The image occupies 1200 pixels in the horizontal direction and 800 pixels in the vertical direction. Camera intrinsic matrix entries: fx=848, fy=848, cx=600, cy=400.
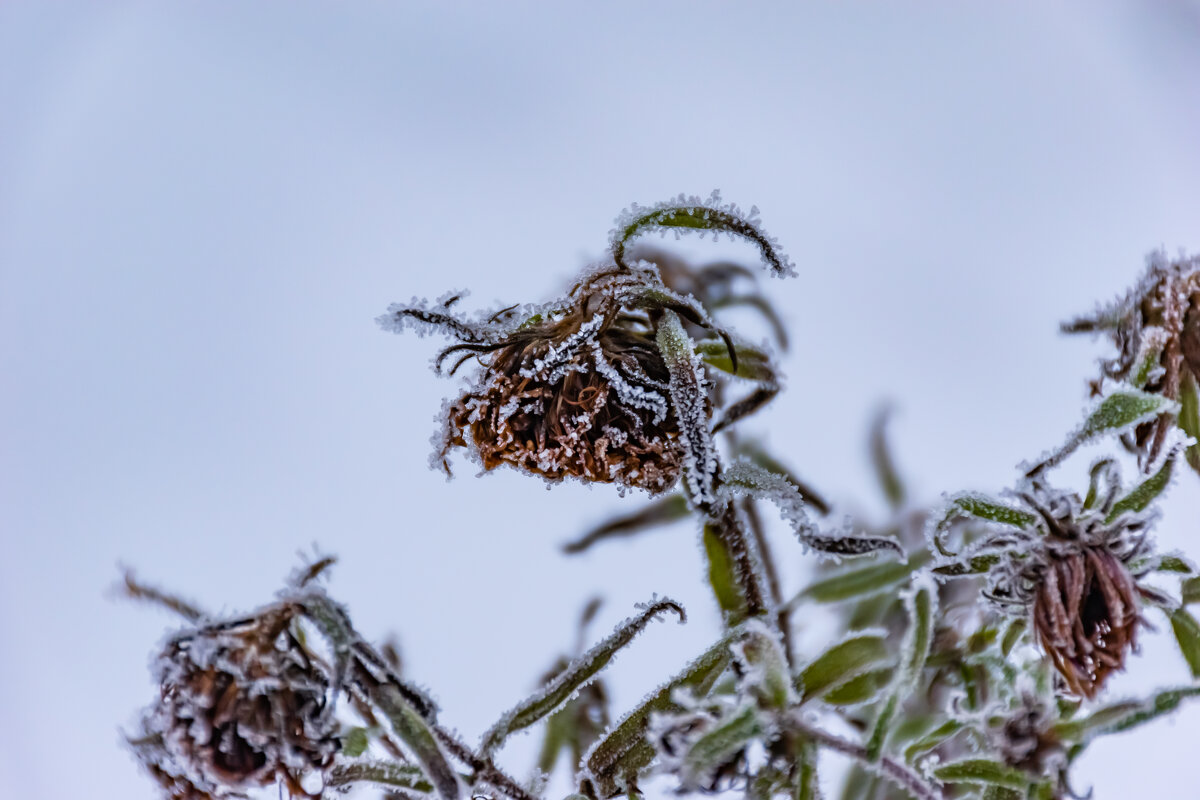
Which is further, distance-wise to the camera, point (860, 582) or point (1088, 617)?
point (860, 582)

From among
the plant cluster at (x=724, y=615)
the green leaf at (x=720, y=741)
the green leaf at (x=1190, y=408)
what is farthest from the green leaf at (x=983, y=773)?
the green leaf at (x=1190, y=408)

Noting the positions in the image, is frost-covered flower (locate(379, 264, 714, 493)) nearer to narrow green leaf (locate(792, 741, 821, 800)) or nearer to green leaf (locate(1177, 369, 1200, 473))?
narrow green leaf (locate(792, 741, 821, 800))

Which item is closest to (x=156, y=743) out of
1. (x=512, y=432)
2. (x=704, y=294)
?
(x=512, y=432)

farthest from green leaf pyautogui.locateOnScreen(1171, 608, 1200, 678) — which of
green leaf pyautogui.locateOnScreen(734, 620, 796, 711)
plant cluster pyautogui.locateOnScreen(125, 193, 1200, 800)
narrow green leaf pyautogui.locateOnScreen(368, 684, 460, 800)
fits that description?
narrow green leaf pyautogui.locateOnScreen(368, 684, 460, 800)

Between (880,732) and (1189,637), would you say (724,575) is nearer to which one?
(880,732)

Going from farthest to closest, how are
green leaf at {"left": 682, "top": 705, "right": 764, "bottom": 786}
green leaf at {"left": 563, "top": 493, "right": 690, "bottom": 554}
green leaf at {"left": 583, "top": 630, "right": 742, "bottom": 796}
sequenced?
green leaf at {"left": 563, "top": 493, "right": 690, "bottom": 554}
green leaf at {"left": 583, "top": 630, "right": 742, "bottom": 796}
green leaf at {"left": 682, "top": 705, "right": 764, "bottom": 786}

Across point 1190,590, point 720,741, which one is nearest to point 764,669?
point 720,741
